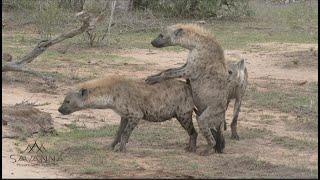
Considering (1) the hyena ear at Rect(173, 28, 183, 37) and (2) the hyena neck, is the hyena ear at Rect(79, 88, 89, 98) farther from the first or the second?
(1) the hyena ear at Rect(173, 28, 183, 37)

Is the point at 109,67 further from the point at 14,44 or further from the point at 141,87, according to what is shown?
the point at 141,87

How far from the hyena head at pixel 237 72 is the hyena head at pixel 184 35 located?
60 cm

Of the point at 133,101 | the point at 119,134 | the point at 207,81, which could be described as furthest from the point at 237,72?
the point at 119,134

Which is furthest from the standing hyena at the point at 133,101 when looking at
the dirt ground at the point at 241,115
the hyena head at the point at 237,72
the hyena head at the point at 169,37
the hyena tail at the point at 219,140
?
the hyena head at the point at 237,72

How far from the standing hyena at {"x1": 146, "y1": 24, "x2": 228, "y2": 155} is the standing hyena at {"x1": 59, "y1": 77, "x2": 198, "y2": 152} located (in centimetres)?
11

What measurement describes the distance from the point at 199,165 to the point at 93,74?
6038 millimetres

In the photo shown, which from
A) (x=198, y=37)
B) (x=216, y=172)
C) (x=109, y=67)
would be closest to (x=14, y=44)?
(x=109, y=67)

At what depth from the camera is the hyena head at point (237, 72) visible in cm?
868

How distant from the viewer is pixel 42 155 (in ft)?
24.6

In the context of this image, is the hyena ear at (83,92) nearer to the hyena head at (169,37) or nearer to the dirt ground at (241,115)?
the dirt ground at (241,115)

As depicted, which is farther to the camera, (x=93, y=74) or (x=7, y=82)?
(x=93, y=74)

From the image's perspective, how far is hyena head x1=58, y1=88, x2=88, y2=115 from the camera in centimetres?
795

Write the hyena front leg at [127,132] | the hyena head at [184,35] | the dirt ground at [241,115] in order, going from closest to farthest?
the dirt ground at [241,115], the hyena front leg at [127,132], the hyena head at [184,35]

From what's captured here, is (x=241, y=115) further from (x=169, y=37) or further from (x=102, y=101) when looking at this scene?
(x=102, y=101)
